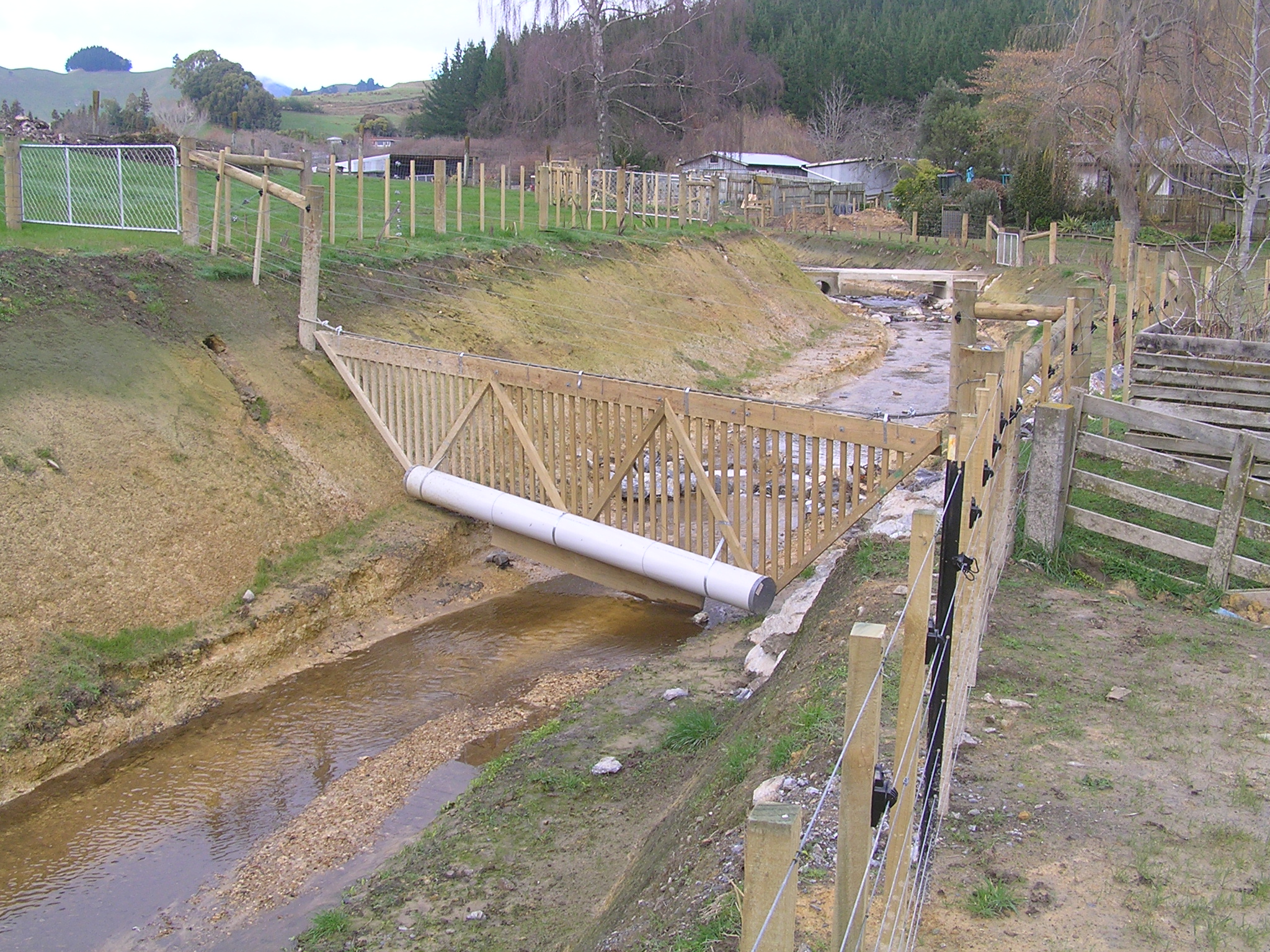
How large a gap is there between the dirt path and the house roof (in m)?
51.6

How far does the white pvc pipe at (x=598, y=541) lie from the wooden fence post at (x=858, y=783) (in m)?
6.91

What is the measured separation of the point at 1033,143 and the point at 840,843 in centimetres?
3733

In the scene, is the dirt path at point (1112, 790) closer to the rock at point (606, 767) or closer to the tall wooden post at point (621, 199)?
the rock at point (606, 767)

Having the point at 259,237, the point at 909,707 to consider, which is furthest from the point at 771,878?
the point at 259,237

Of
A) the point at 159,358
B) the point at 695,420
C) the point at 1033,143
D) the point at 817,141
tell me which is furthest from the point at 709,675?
the point at 817,141

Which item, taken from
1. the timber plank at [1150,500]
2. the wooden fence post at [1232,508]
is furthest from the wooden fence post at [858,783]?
the wooden fence post at [1232,508]

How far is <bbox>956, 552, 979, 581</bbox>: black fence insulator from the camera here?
14.7 ft

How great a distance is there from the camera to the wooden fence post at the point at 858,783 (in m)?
2.76

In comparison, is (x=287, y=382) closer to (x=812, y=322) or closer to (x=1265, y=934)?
(x=1265, y=934)

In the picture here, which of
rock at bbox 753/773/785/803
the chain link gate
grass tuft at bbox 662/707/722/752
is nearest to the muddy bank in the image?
grass tuft at bbox 662/707/722/752

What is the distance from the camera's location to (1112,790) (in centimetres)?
540

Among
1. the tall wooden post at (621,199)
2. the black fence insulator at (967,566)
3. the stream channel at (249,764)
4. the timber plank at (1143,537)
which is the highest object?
the tall wooden post at (621,199)

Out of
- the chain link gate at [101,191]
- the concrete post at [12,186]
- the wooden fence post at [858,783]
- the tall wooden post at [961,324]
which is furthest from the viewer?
the chain link gate at [101,191]

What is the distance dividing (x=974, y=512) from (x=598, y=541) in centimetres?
664
